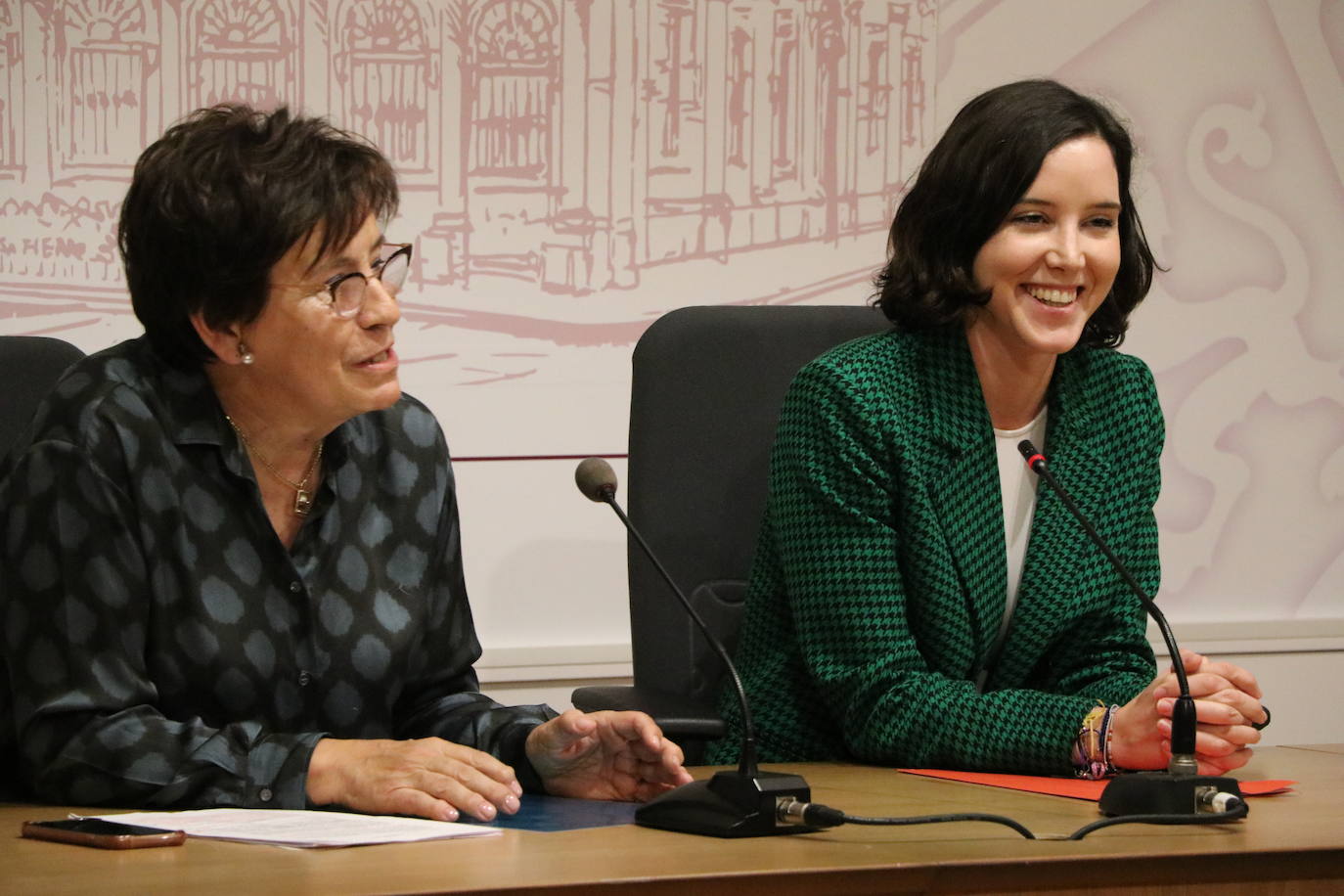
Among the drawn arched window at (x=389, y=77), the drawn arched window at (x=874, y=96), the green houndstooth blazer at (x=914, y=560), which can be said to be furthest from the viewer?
the drawn arched window at (x=874, y=96)

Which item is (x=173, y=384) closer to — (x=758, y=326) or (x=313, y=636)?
(x=313, y=636)

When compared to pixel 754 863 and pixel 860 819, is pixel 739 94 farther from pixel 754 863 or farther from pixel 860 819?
pixel 754 863

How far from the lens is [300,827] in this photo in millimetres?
1251

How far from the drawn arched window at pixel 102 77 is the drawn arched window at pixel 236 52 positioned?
0.24 feet

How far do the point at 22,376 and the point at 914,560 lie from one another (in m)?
1.02

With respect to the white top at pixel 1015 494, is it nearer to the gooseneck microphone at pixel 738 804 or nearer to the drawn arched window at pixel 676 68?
the gooseneck microphone at pixel 738 804

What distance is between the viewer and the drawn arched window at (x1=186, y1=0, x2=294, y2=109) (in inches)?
98.0

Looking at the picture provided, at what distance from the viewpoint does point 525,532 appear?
2684 millimetres

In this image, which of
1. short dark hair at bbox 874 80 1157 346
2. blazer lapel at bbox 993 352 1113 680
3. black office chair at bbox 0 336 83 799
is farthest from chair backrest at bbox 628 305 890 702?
black office chair at bbox 0 336 83 799

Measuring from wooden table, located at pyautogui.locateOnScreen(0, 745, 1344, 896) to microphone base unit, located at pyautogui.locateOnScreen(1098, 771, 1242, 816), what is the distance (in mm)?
26

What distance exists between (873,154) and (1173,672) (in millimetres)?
1524

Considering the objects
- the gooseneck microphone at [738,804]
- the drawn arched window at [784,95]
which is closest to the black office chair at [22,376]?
the gooseneck microphone at [738,804]

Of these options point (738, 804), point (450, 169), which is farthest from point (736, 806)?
point (450, 169)

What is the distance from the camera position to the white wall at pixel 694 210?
8.13 ft
